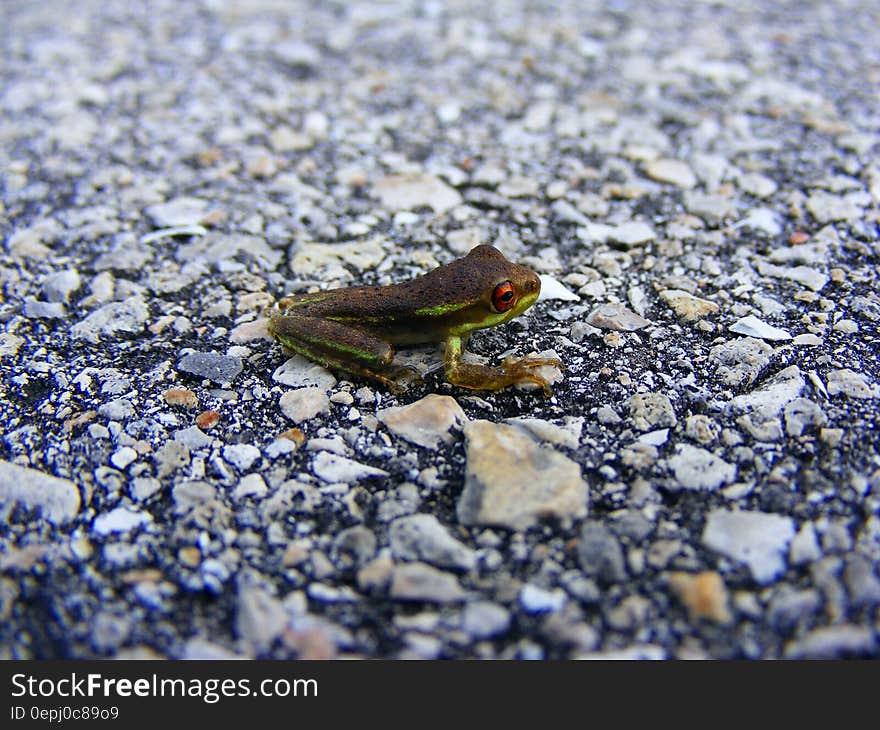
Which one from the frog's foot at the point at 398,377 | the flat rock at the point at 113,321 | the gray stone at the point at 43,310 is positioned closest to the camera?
the frog's foot at the point at 398,377

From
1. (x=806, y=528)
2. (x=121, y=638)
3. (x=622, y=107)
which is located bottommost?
(x=121, y=638)

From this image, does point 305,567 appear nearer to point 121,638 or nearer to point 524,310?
point 121,638

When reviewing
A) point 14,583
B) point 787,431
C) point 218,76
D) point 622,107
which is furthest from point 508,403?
point 218,76

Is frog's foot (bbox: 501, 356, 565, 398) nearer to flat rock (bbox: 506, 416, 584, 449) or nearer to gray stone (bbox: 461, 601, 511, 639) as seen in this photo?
flat rock (bbox: 506, 416, 584, 449)

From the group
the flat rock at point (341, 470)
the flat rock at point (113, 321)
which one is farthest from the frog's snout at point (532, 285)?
the flat rock at point (113, 321)

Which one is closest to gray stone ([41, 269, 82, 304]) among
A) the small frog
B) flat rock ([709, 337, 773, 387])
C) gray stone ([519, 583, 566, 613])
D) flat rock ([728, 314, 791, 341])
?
the small frog

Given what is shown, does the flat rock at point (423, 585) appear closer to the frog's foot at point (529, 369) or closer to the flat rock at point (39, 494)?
the frog's foot at point (529, 369)
